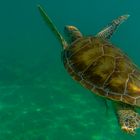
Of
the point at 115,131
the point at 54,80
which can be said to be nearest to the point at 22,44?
the point at 54,80

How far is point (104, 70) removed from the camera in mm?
6414

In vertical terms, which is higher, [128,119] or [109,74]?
[109,74]

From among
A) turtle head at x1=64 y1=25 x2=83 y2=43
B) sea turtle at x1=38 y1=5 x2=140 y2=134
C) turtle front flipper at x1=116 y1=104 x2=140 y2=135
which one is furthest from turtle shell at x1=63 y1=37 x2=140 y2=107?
turtle head at x1=64 y1=25 x2=83 y2=43

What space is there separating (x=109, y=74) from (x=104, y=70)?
0.14 metres

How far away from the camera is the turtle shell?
614 centimetres

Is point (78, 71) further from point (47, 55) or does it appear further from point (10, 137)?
point (47, 55)

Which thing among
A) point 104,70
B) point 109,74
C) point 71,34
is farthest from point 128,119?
point 71,34

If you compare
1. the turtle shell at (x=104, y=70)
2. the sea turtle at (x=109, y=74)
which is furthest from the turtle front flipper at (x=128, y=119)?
the turtle shell at (x=104, y=70)

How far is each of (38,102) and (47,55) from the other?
715 cm

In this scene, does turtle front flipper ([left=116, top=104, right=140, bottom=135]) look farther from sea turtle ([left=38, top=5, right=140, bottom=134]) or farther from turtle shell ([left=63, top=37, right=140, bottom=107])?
turtle shell ([left=63, top=37, right=140, bottom=107])

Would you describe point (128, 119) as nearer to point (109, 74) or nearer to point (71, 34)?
point (109, 74)

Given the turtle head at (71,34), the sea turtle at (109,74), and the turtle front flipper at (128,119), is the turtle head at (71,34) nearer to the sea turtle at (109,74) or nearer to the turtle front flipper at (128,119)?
the sea turtle at (109,74)

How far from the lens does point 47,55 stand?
78.5 ft

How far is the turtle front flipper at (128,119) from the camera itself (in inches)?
219
